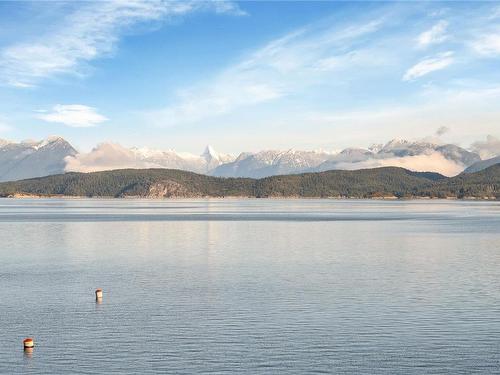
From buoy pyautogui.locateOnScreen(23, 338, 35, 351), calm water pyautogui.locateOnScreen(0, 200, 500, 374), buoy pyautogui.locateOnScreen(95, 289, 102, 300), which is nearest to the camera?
calm water pyautogui.locateOnScreen(0, 200, 500, 374)

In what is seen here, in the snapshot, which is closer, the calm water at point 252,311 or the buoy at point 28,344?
the calm water at point 252,311

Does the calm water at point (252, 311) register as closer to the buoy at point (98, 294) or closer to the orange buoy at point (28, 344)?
the orange buoy at point (28, 344)

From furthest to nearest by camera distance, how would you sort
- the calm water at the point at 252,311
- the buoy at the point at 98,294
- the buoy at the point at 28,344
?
the buoy at the point at 98,294 < the buoy at the point at 28,344 < the calm water at the point at 252,311

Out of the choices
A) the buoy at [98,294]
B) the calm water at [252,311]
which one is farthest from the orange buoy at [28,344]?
the buoy at [98,294]

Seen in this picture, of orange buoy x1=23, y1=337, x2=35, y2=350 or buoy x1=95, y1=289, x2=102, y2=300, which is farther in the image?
buoy x1=95, y1=289, x2=102, y2=300

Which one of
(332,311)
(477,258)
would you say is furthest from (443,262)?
(332,311)

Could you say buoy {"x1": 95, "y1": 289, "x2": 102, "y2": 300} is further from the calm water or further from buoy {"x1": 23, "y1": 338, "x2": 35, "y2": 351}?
buoy {"x1": 23, "y1": 338, "x2": 35, "y2": 351}

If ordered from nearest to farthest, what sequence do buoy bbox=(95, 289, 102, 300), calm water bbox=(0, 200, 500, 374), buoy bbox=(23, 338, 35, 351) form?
calm water bbox=(0, 200, 500, 374), buoy bbox=(23, 338, 35, 351), buoy bbox=(95, 289, 102, 300)

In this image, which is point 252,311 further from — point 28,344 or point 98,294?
point 28,344

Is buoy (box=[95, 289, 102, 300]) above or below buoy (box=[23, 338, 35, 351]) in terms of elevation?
above

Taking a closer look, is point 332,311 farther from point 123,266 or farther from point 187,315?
point 123,266

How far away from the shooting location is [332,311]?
51.1 metres

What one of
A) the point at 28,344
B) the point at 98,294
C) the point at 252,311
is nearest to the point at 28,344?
the point at 28,344

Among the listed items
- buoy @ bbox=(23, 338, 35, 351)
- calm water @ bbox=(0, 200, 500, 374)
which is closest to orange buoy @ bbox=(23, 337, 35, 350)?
→ buoy @ bbox=(23, 338, 35, 351)
